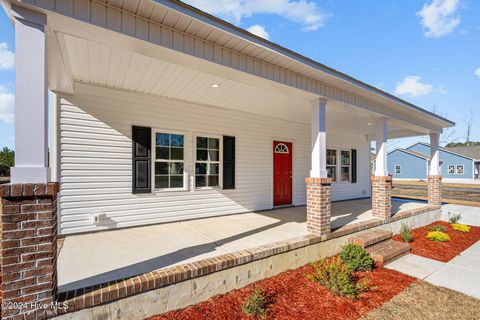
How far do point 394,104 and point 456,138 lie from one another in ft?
156

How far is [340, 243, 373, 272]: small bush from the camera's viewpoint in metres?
3.97

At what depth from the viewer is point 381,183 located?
5.88 meters

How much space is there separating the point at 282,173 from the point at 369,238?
3.23 metres

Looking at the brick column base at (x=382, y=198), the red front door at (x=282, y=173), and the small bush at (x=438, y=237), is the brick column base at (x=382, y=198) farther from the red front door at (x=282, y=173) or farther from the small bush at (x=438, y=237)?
the red front door at (x=282, y=173)

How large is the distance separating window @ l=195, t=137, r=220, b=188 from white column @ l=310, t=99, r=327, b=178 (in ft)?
8.72

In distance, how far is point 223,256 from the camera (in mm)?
3285

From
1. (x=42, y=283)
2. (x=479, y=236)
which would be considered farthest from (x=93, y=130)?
(x=479, y=236)

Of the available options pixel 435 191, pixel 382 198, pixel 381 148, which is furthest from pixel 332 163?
pixel 382 198

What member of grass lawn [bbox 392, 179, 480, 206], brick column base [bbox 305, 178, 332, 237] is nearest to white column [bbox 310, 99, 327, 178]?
brick column base [bbox 305, 178, 332, 237]

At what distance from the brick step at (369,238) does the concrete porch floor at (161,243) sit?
41 cm

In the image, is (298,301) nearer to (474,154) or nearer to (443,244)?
(443,244)

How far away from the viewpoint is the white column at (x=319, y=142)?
440cm

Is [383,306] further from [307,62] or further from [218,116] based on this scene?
[218,116]

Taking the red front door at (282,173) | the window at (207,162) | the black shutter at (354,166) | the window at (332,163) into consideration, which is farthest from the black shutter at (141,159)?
the black shutter at (354,166)
